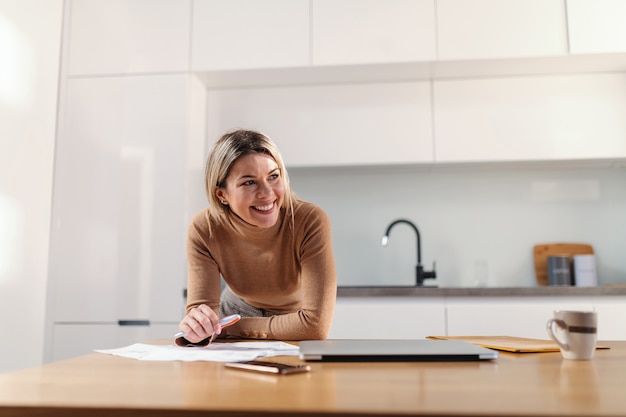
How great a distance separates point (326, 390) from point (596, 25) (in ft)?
9.65

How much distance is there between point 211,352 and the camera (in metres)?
1.15

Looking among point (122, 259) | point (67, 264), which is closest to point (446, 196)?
point (122, 259)

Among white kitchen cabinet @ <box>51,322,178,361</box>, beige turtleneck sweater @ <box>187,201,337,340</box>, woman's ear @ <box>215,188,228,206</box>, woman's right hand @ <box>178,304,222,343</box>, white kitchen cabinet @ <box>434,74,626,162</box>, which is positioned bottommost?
white kitchen cabinet @ <box>51,322,178,361</box>

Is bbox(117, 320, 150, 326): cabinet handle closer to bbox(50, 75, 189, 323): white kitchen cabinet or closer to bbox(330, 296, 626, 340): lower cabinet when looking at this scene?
bbox(50, 75, 189, 323): white kitchen cabinet

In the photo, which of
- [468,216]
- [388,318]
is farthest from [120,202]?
[468,216]

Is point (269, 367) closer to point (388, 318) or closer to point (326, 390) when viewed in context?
point (326, 390)

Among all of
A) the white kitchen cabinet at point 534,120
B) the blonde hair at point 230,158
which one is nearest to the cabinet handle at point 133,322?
the blonde hair at point 230,158

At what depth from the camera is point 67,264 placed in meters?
3.15

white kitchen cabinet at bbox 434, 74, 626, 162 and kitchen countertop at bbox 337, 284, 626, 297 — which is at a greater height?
white kitchen cabinet at bbox 434, 74, 626, 162

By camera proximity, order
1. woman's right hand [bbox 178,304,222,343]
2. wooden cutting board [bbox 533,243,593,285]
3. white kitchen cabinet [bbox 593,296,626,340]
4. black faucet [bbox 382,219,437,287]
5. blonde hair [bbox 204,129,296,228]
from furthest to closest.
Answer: wooden cutting board [bbox 533,243,593,285]
black faucet [bbox 382,219,437,287]
white kitchen cabinet [bbox 593,296,626,340]
blonde hair [bbox 204,129,296,228]
woman's right hand [bbox 178,304,222,343]

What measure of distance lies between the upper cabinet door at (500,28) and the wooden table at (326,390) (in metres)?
2.39

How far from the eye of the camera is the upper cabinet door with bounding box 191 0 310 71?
3217 millimetres

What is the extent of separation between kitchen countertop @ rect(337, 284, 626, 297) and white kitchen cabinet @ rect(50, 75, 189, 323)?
94 cm

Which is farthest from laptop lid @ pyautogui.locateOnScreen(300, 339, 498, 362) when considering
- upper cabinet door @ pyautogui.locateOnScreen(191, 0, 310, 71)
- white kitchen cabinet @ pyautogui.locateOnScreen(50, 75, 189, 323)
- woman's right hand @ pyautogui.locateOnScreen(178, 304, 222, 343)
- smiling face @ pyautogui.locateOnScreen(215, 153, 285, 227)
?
upper cabinet door @ pyautogui.locateOnScreen(191, 0, 310, 71)
